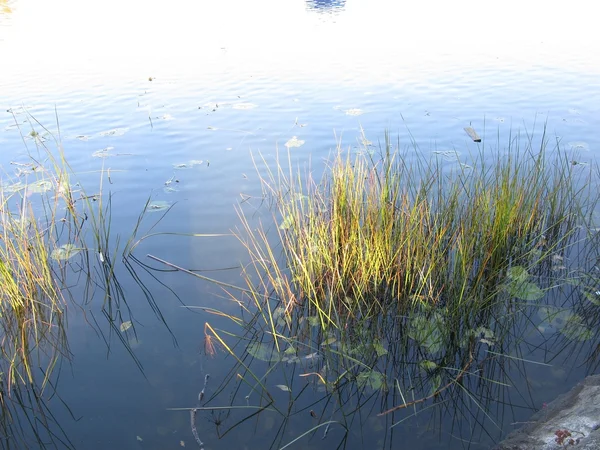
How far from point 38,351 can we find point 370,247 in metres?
1.88

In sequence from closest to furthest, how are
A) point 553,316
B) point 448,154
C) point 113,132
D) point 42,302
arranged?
point 553,316, point 42,302, point 448,154, point 113,132

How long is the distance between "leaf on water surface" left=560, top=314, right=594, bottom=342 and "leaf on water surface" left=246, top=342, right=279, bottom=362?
1538mm

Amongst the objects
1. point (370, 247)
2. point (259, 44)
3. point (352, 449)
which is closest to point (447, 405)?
point (352, 449)

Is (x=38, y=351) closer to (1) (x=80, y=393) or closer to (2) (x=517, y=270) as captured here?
(1) (x=80, y=393)

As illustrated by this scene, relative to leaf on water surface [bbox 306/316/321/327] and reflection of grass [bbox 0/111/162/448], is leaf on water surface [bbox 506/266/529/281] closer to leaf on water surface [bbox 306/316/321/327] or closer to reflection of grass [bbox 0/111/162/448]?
leaf on water surface [bbox 306/316/321/327]

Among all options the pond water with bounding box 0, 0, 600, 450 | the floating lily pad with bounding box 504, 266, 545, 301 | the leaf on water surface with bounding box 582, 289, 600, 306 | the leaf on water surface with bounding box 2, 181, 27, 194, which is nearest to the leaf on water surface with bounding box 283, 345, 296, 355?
the pond water with bounding box 0, 0, 600, 450

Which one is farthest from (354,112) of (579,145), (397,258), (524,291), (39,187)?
(524,291)

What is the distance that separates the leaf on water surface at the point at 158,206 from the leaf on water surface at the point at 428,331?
2.47 metres

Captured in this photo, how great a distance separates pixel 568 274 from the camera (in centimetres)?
311

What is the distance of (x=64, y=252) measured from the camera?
355 cm

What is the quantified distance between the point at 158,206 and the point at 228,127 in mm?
2181

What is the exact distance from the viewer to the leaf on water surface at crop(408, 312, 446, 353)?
8.41 ft

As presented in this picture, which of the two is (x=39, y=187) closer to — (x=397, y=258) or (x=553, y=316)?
(x=397, y=258)

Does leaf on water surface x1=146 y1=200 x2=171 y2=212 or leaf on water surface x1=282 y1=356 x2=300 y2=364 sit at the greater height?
leaf on water surface x1=146 y1=200 x2=171 y2=212
